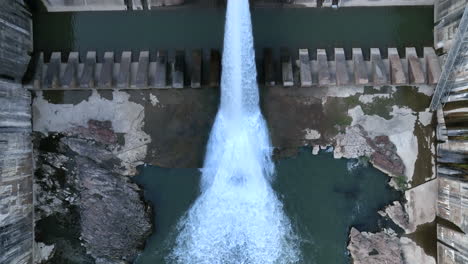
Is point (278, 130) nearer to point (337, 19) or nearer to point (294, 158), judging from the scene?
point (294, 158)

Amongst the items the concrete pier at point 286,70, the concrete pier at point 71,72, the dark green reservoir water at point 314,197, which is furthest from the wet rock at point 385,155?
the concrete pier at point 71,72

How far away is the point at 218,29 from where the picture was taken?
12.9 metres

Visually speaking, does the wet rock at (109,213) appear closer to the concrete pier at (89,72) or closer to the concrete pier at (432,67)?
the concrete pier at (89,72)

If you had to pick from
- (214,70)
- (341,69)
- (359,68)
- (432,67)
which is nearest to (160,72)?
(214,70)

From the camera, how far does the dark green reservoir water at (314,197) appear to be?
12750mm

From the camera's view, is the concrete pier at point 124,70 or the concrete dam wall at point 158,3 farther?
the concrete dam wall at point 158,3

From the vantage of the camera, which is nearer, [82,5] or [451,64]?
[451,64]

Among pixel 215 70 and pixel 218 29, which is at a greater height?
pixel 218 29

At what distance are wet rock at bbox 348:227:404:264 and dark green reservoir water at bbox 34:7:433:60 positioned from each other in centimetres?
619

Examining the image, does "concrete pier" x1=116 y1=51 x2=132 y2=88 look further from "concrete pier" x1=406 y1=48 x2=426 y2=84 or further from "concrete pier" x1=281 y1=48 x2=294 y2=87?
"concrete pier" x1=406 y1=48 x2=426 y2=84

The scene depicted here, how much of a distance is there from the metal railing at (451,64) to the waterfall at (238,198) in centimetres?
551

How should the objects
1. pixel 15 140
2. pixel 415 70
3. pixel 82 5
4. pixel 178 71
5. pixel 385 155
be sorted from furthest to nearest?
pixel 82 5
pixel 385 155
pixel 178 71
pixel 415 70
pixel 15 140

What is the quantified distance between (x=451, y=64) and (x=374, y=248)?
621 centimetres

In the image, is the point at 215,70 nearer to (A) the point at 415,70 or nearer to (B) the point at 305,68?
(B) the point at 305,68
